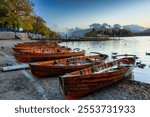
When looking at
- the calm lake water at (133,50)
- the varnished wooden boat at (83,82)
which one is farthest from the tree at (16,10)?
the varnished wooden boat at (83,82)

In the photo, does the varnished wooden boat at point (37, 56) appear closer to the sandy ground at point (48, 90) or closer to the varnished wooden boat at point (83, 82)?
the sandy ground at point (48, 90)

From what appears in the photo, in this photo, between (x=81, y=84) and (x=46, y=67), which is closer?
(x=81, y=84)

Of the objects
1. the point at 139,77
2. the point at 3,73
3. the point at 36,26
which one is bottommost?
the point at 139,77

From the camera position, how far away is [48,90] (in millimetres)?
9938

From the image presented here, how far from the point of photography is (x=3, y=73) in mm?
13375

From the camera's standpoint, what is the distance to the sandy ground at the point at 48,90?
9.12 meters

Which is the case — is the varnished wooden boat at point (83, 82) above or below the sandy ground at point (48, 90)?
above

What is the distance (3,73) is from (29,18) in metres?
42.8

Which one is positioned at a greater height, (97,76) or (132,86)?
(97,76)

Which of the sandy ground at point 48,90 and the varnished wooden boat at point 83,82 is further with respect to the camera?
the sandy ground at point 48,90

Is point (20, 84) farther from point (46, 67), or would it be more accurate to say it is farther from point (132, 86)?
point (132, 86)

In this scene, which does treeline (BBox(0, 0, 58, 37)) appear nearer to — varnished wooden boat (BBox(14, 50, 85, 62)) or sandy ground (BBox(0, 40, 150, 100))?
varnished wooden boat (BBox(14, 50, 85, 62))

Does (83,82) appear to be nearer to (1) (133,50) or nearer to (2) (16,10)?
(2) (16,10)

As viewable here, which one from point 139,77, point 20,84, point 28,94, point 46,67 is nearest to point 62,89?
point 28,94
